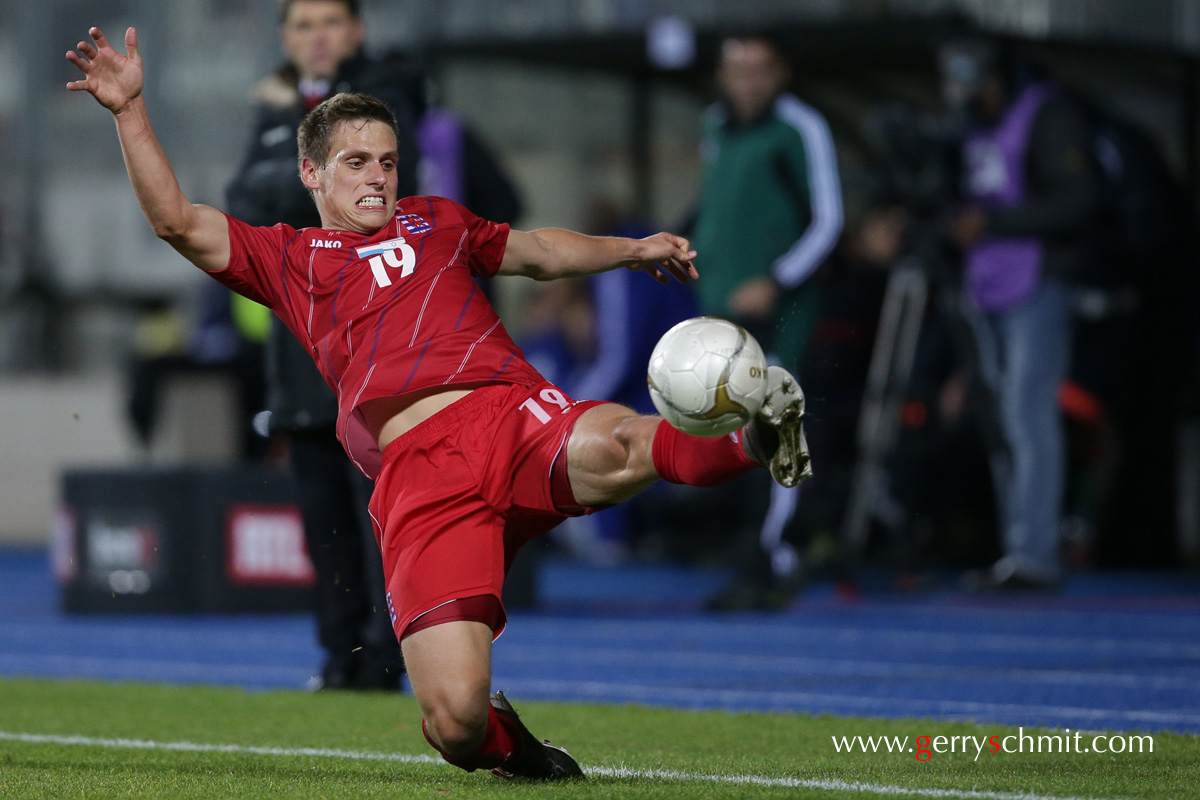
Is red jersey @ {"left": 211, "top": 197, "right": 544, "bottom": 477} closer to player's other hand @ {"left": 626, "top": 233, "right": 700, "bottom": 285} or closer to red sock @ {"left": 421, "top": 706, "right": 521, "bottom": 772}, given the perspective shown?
player's other hand @ {"left": 626, "top": 233, "right": 700, "bottom": 285}

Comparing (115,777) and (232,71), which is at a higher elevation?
(232,71)

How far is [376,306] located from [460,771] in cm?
122

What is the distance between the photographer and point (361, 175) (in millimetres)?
4977

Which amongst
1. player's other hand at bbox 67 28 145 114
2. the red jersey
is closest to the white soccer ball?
the red jersey

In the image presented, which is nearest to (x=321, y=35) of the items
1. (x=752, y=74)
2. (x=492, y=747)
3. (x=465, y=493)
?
(x=465, y=493)

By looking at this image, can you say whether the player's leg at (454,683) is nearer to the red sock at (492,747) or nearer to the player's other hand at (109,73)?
the red sock at (492,747)

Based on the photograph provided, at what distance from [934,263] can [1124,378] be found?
6.58ft

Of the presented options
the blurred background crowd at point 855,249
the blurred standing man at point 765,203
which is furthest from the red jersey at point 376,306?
the blurred standing man at point 765,203

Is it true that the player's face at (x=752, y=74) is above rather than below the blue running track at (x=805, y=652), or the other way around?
above

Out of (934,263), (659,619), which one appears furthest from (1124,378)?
(659,619)

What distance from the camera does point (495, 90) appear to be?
45.8 ft

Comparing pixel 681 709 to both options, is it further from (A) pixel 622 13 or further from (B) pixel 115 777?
(A) pixel 622 13

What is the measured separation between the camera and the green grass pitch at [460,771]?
4469 mm

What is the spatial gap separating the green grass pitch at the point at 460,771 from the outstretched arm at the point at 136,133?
53.8 inches
